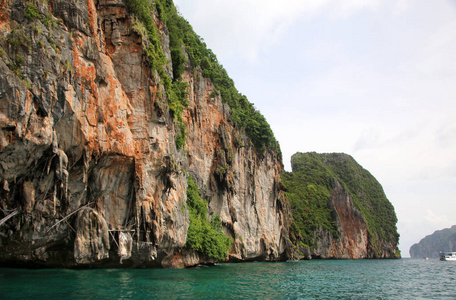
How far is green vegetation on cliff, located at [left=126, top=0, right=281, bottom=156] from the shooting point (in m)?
28.5

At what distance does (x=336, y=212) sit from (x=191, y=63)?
220ft

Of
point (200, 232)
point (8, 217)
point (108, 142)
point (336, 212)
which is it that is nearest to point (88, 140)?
point (108, 142)

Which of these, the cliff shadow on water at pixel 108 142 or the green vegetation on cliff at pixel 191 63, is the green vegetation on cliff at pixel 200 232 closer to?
the cliff shadow on water at pixel 108 142

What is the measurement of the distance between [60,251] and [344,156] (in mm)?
131390

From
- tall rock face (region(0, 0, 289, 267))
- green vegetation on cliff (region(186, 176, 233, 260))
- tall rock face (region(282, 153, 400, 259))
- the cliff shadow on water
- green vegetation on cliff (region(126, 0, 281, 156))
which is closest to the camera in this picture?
tall rock face (region(0, 0, 289, 267))

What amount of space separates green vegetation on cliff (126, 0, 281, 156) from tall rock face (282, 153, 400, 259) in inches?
662

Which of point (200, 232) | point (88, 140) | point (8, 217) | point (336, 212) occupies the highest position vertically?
point (336, 212)

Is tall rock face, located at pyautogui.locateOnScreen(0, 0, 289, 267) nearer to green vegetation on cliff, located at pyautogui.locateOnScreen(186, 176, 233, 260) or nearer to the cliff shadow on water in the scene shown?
the cliff shadow on water

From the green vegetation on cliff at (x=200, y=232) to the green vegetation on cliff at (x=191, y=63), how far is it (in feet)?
28.0

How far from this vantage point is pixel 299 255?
7144 cm

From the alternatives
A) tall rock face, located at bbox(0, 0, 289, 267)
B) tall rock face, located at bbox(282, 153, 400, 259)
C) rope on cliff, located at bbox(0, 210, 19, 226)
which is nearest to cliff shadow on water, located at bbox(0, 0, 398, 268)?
tall rock face, located at bbox(0, 0, 289, 267)

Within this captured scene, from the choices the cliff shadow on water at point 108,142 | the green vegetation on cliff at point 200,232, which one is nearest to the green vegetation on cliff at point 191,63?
the cliff shadow on water at point 108,142

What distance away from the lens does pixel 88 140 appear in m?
20.2

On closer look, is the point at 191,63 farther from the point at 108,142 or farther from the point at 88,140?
A: the point at 88,140
